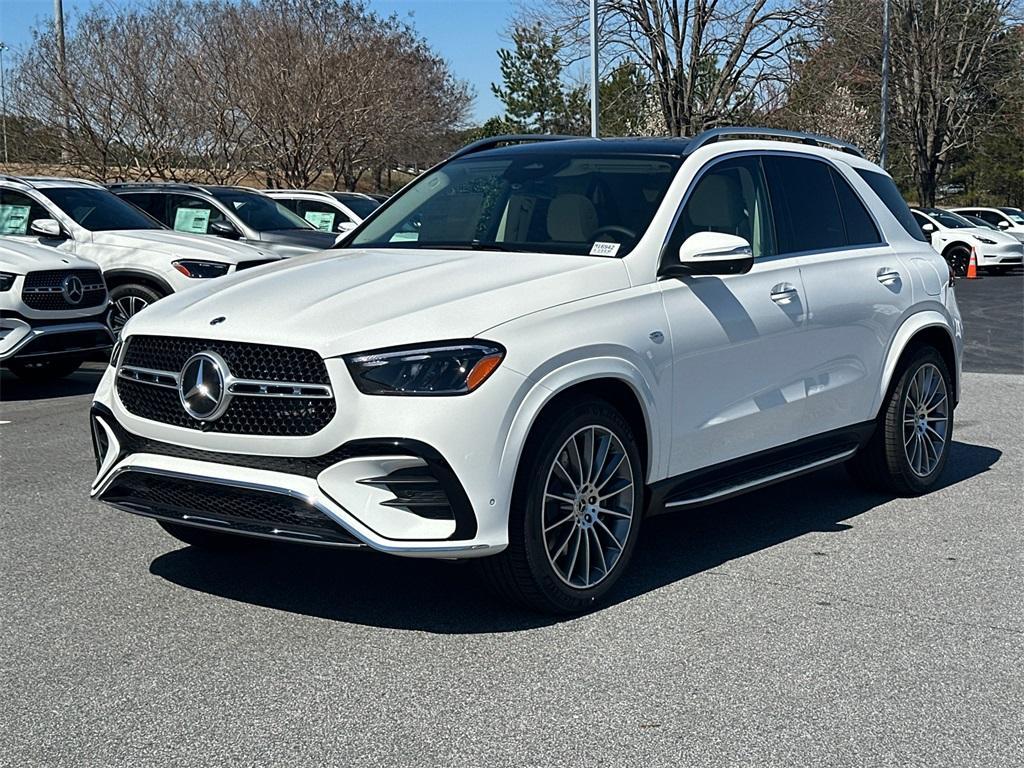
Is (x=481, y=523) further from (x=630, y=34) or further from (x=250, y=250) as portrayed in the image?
(x=630, y=34)

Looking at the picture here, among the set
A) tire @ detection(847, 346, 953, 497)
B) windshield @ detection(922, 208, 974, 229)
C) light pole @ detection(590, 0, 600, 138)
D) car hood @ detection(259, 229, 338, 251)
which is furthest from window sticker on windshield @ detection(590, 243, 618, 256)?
windshield @ detection(922, 208, 974, 229)

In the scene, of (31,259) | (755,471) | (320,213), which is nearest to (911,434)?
(755,471)

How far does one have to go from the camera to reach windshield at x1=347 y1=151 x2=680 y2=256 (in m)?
5.80

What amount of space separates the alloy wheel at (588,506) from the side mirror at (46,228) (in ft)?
29.1

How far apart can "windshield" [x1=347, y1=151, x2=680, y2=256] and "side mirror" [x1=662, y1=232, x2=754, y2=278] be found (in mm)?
208

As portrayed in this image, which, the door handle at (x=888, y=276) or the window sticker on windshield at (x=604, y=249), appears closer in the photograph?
the window sticker on windshield at (x=604, y=249)

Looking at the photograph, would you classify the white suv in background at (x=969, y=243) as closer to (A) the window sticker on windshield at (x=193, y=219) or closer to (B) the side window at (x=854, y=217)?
(A) the window sticker on windshield at (x=193, y=219)

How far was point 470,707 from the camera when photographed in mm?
4215

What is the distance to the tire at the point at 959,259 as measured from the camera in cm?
2984

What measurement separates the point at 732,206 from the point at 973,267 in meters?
23.7

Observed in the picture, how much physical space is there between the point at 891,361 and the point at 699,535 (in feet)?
4.75

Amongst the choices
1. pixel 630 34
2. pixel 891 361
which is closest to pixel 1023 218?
pixel 630 34

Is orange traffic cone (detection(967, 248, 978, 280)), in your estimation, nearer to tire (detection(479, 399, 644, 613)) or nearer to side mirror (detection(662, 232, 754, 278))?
side mirror (detection(662, 232, 754, 278))

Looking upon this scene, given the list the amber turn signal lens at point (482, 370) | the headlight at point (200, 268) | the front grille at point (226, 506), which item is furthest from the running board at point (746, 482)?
the headlight at point (200, 268)
